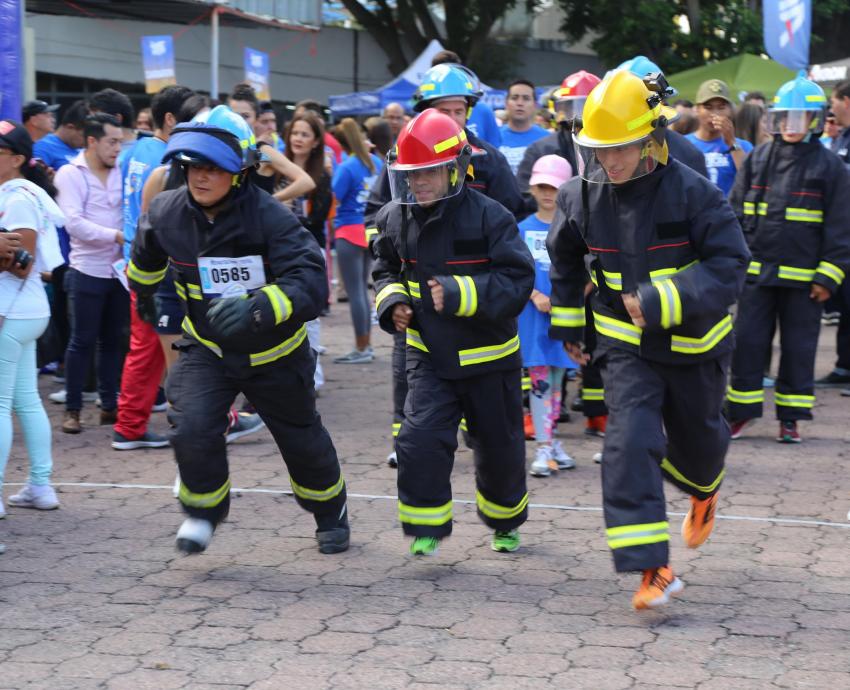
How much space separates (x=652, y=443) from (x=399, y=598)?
117 cm

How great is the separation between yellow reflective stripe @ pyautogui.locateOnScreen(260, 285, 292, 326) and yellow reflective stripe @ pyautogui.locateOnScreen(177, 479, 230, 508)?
831 millimetres

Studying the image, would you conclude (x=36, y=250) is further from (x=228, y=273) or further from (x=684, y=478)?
(x=684, y=478)

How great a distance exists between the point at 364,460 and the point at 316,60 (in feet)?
88.1

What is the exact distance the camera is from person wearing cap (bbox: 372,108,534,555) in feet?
17.3

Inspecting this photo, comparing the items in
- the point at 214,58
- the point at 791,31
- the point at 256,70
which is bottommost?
the point at 256,70

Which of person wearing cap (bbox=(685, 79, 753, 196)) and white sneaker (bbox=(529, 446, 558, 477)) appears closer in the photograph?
white sneaker (bbox=(529, 446, 558, 477))

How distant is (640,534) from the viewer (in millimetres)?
4742

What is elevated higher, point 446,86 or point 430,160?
point 446,86

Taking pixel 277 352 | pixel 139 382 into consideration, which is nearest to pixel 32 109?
pixel 139 382

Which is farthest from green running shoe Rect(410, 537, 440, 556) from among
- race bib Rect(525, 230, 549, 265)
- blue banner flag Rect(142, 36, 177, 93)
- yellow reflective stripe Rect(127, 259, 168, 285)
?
blue banner flag Rect(142, 36, 177, 93)

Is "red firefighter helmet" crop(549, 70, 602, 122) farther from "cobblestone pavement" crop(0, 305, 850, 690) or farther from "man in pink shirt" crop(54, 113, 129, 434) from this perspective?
"man in pink shirt" crop(54, 113, 129, 434)

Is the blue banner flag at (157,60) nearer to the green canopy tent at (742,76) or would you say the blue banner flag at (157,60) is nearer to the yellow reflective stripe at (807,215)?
the green canopy tent at (742,76)

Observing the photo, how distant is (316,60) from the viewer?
3306cm

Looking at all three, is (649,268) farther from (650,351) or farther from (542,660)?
(542,660)
